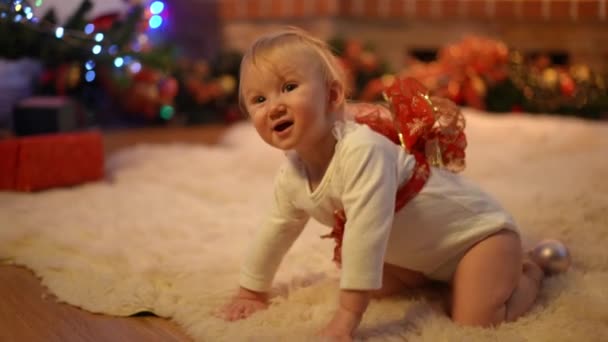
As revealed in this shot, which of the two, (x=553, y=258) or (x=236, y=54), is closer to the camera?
(x=553, y=258)

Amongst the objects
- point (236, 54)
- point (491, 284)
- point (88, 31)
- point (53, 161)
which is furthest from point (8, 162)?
point (236, 54)

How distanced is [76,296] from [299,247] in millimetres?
410

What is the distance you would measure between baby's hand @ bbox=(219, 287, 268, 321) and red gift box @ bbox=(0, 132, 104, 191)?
2.92 ft

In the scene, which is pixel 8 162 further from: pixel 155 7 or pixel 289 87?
pixel 289 87

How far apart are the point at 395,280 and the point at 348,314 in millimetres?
199

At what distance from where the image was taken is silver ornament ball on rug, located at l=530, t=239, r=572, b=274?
3.58 ft

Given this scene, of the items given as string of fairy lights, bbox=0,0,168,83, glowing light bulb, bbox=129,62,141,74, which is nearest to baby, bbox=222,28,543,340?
string of fairy lights, bbox=0,0,168,83

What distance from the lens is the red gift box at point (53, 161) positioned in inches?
65.9

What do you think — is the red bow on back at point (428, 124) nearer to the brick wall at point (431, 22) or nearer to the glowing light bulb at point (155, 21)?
the glowing light bulb at point (155, 21)

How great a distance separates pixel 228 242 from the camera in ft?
4.33

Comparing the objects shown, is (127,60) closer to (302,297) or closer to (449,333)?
(302,297)

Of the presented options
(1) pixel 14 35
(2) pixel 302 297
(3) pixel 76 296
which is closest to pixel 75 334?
(3) pixel 76 296

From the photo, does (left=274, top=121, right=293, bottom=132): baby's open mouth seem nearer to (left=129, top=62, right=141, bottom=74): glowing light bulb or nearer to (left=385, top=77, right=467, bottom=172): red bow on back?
(left=385, top=77, right=467, bottom=172): red bow on back

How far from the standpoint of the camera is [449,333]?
0.88 m
